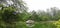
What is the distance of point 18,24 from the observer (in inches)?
109

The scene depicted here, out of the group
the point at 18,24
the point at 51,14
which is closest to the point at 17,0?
the point at 18,24

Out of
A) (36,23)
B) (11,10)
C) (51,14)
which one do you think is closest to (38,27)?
(36,23)

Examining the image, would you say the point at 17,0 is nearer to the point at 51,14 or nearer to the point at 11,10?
the point at 11,10

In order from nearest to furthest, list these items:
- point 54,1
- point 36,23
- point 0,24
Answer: point 0,24, point 36,23, point 54,1

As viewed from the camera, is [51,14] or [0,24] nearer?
[0,24]

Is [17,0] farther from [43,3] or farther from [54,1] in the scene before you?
[54,1]

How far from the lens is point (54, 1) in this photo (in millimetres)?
3051

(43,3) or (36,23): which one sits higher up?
(43,3)

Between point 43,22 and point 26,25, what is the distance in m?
0.25

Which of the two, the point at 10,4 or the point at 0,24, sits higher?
the point at 10,4

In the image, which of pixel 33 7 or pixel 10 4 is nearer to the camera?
pixel 10 4

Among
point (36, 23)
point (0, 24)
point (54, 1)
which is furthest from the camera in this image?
point (54, 1)

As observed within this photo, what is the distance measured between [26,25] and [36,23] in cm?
16

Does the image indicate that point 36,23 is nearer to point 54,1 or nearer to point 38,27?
point 38,27
